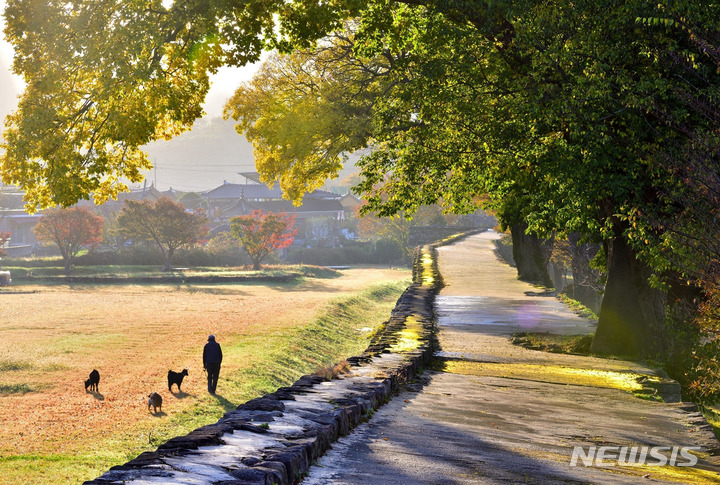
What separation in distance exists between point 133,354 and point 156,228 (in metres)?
36.4

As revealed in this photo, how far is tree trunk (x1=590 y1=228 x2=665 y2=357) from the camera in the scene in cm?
1426

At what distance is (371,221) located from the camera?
7738cm

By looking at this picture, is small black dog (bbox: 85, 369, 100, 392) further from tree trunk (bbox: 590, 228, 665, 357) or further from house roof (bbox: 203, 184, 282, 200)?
house roof (bbox: 203, 184, 282, 200)

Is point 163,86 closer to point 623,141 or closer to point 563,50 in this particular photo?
point 563,50

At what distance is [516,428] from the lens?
7.80 meters

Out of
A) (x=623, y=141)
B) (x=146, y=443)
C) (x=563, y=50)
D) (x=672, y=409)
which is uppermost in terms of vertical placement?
(x=563, y=50)

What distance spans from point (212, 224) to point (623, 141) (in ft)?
239

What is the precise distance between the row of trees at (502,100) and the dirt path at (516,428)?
1842mm

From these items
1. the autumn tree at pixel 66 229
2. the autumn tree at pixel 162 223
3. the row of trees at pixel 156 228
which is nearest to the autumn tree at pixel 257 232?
the row of trees at pixel 156 228

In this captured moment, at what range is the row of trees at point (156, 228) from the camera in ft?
187

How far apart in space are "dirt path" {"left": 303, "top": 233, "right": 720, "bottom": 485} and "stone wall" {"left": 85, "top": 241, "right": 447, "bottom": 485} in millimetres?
209

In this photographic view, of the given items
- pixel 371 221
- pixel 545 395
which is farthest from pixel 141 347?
pixel 371 221

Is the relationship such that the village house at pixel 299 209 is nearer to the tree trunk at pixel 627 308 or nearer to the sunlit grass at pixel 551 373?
the tree trunk at pixel 627 308

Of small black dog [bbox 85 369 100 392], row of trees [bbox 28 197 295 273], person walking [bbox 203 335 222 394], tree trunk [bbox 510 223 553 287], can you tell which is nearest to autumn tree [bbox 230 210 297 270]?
row of trees [bbox 28 197 295 273]
